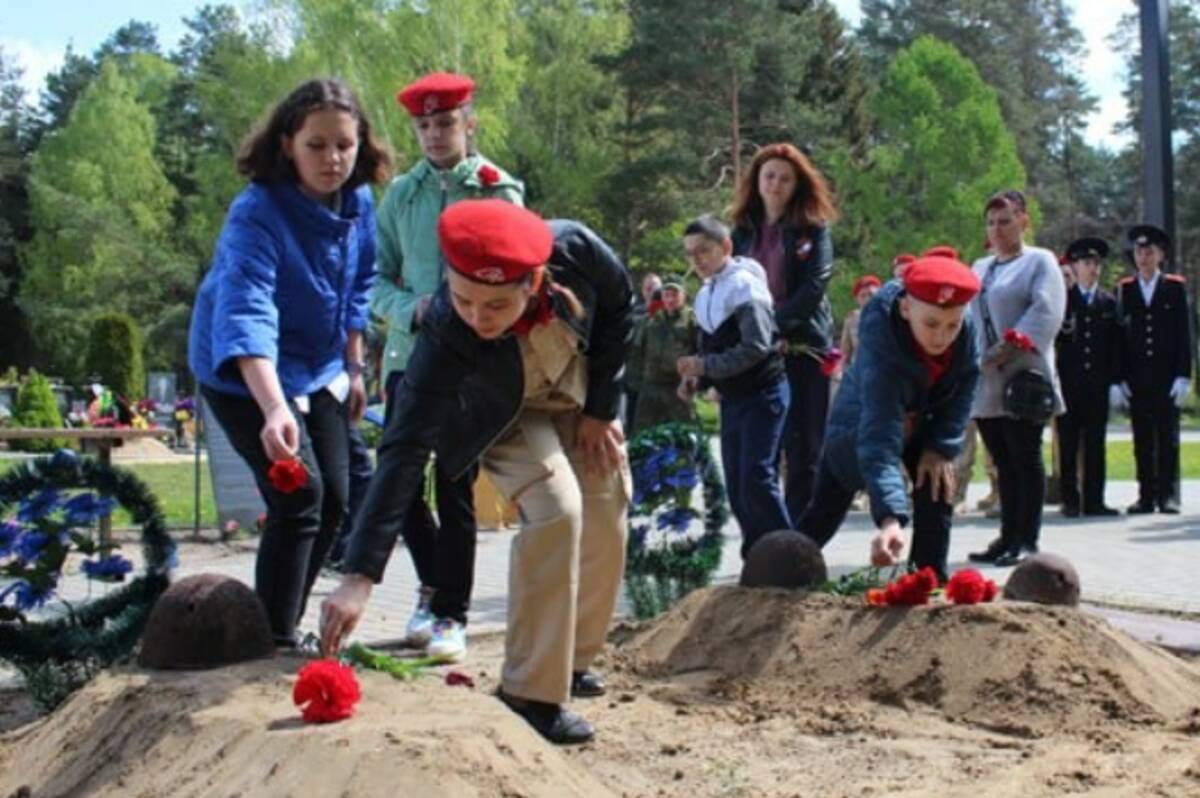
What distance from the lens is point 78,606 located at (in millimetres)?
5660

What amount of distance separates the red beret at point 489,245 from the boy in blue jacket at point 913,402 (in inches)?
72.7

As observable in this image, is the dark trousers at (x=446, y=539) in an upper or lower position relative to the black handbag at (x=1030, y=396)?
lower

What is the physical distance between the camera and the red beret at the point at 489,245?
13.5 ft

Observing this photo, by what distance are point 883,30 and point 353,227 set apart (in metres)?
58.2

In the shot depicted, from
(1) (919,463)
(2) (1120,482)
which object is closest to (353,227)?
(1) (919,463)

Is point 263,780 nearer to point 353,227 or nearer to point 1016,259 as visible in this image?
point 353,227

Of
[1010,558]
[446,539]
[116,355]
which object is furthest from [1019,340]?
[116,355]

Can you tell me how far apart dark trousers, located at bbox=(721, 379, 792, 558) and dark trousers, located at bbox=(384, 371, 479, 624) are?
56.9 inches

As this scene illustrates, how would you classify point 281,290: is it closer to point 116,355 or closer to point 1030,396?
point 1030,396

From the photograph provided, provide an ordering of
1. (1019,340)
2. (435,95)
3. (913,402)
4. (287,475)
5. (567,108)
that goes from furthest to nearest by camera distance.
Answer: (567,108), (1019,340), (913,402), (435,95), (287,475)

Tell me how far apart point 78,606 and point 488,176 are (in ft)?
6.81

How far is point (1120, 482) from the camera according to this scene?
691 inches

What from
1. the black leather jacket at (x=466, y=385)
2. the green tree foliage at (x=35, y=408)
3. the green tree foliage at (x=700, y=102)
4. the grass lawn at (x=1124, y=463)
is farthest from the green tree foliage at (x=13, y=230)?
the black leather jacket at (x=466, y=385)

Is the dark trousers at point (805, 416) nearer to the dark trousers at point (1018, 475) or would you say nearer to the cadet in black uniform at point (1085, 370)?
the dark trousers at point (1018, 475)
